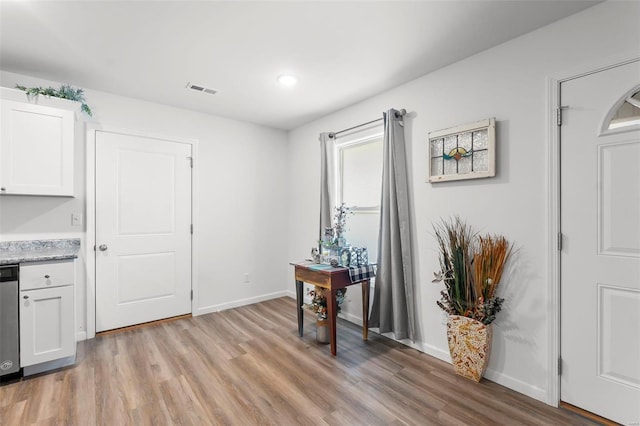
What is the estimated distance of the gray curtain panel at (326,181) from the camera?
12.0 feet

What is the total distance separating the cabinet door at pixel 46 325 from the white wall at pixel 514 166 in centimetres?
300

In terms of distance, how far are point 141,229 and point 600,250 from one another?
4036 mm

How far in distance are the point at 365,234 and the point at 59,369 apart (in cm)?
300

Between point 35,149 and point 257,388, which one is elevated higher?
Result: point 35,149

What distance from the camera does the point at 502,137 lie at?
87.0 inches

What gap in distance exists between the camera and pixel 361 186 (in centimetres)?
344

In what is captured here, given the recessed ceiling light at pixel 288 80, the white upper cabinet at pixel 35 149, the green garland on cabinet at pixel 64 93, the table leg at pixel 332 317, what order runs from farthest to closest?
the recessed ceiling light at pixel 288 80 < the table leg at pixel 332 317 < the green garland on cabinet at pixel 64 93 < the white upper cabinet at pixel 35 149

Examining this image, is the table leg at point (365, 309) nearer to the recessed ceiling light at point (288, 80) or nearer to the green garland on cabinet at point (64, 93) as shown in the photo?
the recessed ceiling light at point (288, 80)

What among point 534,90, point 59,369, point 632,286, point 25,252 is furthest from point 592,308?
point 25,252

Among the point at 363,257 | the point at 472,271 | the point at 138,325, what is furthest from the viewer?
the point at 138,325

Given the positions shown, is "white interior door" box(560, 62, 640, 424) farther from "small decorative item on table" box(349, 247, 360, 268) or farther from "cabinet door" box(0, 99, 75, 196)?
"cabinet door" box(0, 99, 75, 196)

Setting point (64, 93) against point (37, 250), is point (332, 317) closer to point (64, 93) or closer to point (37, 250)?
point (37, 250)

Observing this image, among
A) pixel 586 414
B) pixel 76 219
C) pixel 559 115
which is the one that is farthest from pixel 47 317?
pixel 559 115

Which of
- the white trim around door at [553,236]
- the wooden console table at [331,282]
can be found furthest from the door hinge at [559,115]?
the wooden console table at [331,282]
